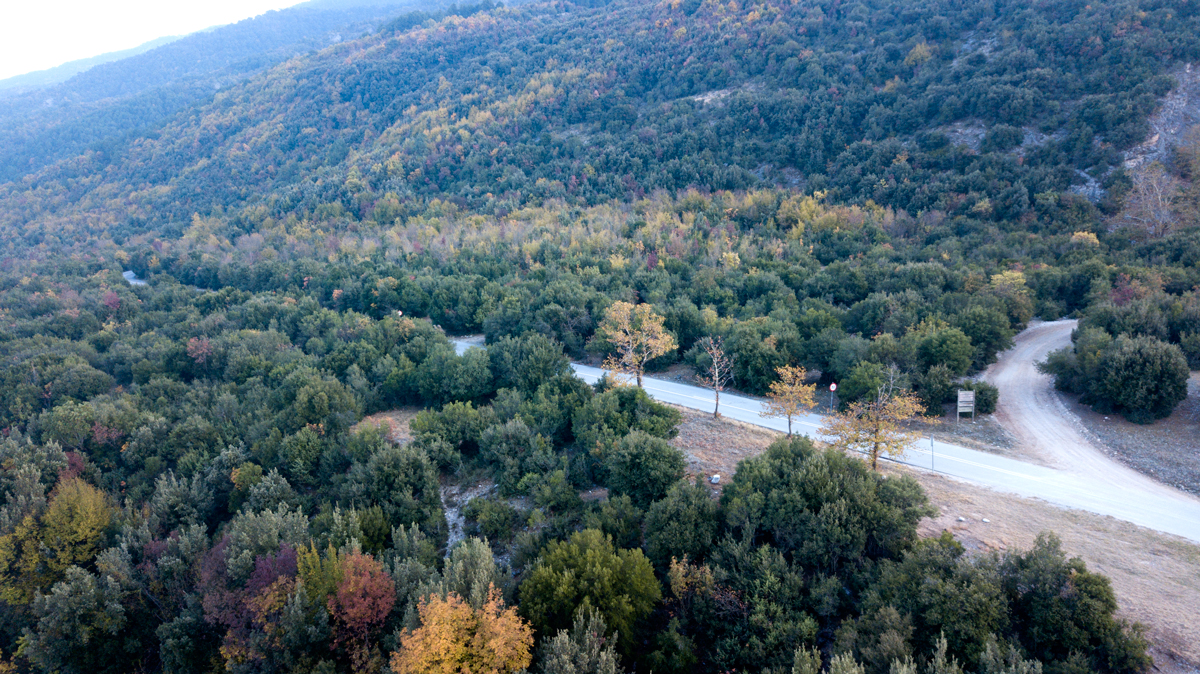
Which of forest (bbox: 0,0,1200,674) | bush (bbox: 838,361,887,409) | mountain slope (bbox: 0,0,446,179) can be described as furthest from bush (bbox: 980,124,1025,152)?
mountain slope (bbox: 0,0,446,179)

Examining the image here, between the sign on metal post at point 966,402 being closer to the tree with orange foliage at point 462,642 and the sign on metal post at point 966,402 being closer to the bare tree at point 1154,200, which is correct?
the tree with orange foliage at point 462,642

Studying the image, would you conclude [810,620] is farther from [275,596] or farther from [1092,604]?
[275,596]

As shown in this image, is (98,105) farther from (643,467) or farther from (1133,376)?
(1133,376)

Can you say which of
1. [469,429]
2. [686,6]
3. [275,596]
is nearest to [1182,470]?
[469,429]

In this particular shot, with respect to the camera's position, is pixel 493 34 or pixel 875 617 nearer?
pixel 875 617

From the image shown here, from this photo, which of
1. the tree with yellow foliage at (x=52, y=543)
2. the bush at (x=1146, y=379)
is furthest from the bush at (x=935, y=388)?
the tree with yellow foliage at (x=52, y=543)
